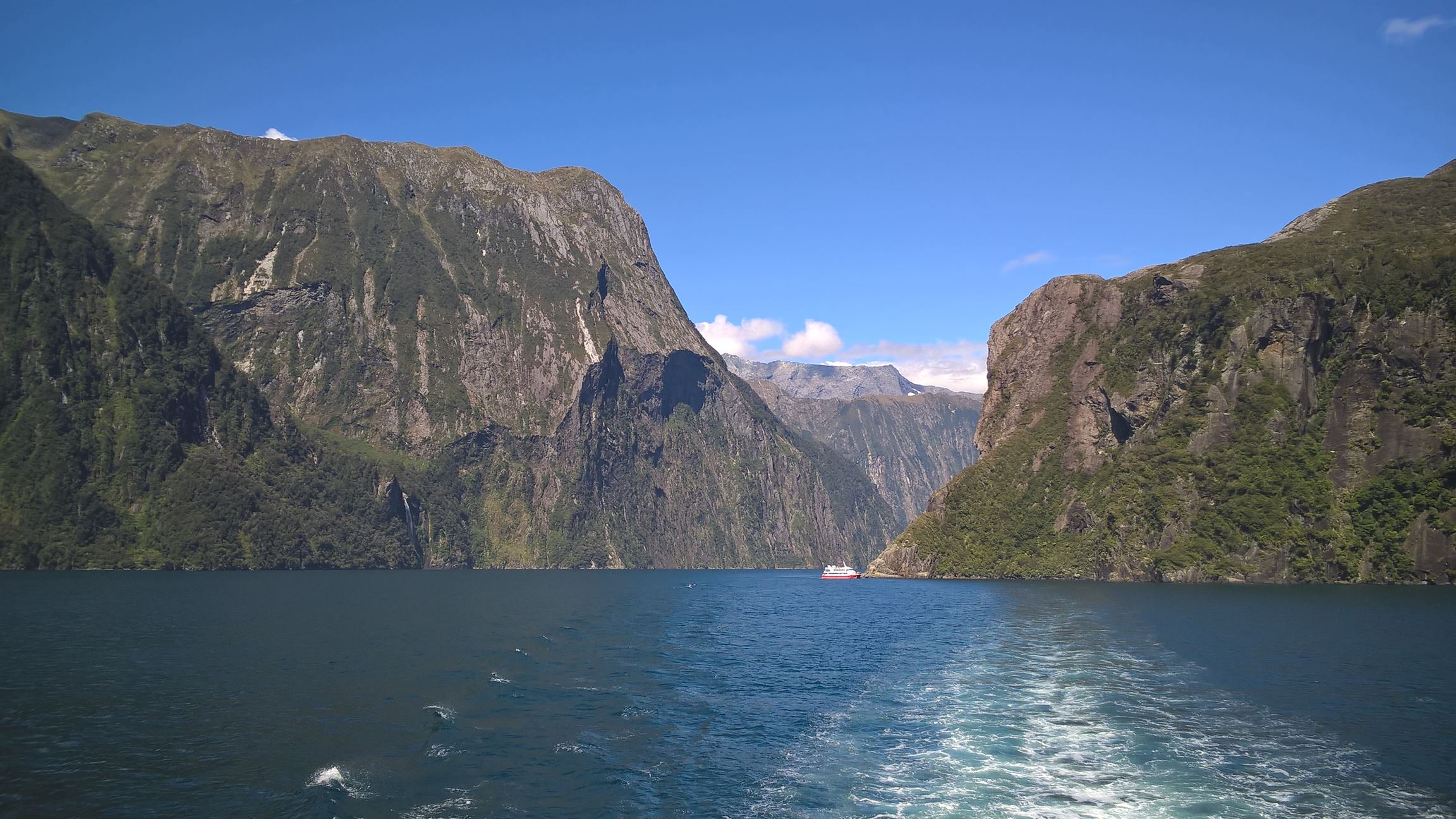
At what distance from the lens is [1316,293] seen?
183 metres

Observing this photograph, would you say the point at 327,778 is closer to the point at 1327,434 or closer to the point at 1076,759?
the point at 1076,759

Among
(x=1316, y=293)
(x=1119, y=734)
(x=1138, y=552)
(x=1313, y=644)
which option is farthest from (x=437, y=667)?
(x=1316, y=293)

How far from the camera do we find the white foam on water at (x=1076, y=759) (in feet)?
103

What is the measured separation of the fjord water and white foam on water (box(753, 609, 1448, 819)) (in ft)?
0.57

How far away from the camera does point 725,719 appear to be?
46438mm

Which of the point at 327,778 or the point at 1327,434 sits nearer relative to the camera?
the point at 327,778

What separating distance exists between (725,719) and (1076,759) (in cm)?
1732

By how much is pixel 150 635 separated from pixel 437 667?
1252 inches

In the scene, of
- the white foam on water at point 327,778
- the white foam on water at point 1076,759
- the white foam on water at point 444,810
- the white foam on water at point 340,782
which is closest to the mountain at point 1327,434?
the white foam on water at point 1076,759

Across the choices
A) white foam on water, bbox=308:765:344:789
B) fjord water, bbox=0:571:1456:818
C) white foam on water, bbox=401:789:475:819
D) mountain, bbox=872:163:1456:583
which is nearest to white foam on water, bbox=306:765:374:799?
white foam on water, bbox=308:765:344:789

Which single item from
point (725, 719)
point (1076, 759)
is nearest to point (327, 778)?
point (725, 719)

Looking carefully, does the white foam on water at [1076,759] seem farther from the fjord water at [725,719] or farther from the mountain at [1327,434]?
the mountain at [1327,434]

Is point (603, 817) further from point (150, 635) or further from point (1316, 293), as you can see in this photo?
point (1316, 293)

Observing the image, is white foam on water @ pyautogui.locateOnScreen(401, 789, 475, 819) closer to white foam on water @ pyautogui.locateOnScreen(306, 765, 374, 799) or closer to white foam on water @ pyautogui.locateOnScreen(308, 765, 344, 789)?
white foam on water @ pyautogui.locateOnScreen(306, 765, 374, 799)
